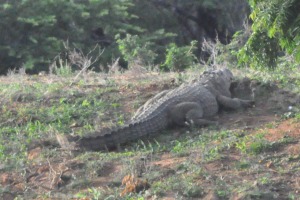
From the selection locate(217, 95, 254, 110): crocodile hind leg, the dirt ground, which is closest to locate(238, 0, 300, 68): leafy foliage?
the dirt ground

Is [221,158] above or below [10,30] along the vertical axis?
below

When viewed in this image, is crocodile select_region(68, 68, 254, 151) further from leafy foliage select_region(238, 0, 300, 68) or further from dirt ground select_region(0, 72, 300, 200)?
leafy foliage select_region(238, 0, 300, 68)

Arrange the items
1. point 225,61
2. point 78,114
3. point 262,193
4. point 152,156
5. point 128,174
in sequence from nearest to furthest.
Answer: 1. point 262,193
2. point 128,174
3. point 152,156
4. point 78,114
5. point 225,61

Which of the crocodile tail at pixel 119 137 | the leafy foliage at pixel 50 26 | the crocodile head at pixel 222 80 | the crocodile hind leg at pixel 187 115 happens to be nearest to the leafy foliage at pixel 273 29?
the crocodile hind leg at pixel 187 115

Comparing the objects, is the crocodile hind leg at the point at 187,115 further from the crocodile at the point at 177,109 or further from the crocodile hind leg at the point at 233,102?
the crocodile hind leg at the point at 233,102

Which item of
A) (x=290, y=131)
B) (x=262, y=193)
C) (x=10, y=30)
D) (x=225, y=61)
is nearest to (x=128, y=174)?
(x=262, y=193)

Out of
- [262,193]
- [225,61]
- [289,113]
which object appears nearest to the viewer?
[262,193]

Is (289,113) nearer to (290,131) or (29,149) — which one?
(290,131)

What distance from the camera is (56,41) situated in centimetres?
1964

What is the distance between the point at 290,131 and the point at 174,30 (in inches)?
641

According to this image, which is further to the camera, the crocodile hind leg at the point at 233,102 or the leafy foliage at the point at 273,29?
the crocodile hind leg at the point at 233,102

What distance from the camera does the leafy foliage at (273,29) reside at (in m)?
6.88

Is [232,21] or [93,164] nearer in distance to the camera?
[93,164]

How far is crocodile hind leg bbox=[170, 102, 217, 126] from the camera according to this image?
29.2 feet
